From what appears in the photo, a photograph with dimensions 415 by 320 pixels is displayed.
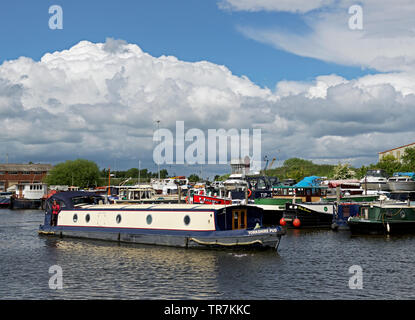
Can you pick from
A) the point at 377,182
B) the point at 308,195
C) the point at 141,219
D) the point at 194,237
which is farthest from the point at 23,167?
the point at 194,237

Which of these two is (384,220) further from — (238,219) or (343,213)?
(238,219)

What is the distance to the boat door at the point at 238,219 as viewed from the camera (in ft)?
117

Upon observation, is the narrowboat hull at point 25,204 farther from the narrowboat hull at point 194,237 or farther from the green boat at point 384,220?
the green boat at point 384,220

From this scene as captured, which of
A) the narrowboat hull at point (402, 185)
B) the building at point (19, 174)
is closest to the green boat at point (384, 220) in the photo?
the narrowboat hull at point (402, 185)

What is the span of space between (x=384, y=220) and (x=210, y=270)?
74.0ft

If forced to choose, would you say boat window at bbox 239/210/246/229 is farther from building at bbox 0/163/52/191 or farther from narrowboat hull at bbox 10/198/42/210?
building at bbox 0/163/52/191

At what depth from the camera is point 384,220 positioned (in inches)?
1750

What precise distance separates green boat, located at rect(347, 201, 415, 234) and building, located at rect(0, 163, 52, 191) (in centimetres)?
13373

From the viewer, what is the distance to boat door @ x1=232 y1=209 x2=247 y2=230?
117 ft

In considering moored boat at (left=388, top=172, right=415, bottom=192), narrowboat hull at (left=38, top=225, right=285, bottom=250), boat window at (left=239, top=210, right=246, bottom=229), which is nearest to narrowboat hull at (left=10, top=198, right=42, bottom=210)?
narrowboat hull at (left=38, top=225, right=285, bottom=250)

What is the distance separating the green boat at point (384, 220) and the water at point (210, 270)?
2761 millimetres
